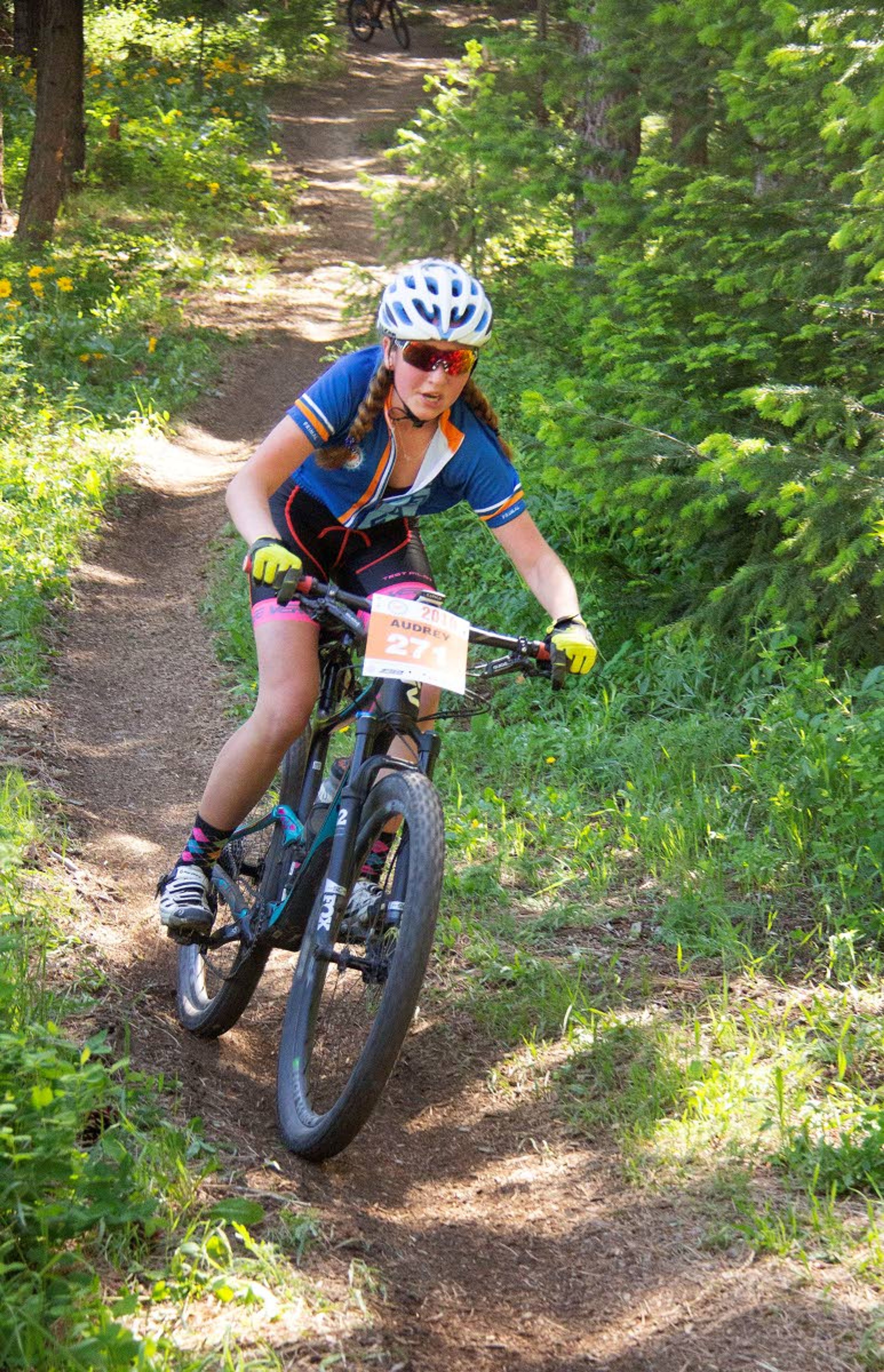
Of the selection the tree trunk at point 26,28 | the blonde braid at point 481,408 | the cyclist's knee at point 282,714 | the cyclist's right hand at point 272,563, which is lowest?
the cyclist's knee at point 282,714

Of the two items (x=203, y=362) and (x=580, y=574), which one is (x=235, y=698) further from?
(x=203, y=362)

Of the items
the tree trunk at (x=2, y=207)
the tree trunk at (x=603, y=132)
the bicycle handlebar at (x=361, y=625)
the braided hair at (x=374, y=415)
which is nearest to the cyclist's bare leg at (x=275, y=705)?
→ the bicycle handlebar at (x=361, y=625)

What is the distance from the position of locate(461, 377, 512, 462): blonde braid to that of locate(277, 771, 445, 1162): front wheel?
1.22 meters

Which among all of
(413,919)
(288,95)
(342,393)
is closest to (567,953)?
(413,919)

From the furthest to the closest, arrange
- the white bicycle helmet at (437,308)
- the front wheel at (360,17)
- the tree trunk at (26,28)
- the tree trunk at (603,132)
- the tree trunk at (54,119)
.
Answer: the front wheel at (360,17) < the tree trunk at (26,28) < the tree trunk at (54,119) < the tree trunk at (603,132) < the white bicycle helmet at (437,308)

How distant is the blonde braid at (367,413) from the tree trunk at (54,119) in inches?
481

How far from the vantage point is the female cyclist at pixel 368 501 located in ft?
11.5

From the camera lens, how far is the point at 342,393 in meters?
3.64

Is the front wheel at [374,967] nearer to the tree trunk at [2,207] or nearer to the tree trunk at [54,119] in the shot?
the tree trunk at [54,119]

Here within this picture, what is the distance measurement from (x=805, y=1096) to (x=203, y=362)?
35.6ft

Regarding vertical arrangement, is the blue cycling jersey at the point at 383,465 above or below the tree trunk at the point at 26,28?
below

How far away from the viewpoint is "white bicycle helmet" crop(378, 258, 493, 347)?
345 cm

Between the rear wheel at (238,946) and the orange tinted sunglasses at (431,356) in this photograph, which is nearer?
the orange tinted sunglasses at (431,356)

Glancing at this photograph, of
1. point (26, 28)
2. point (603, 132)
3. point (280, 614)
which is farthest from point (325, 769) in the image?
point (26, 28)
